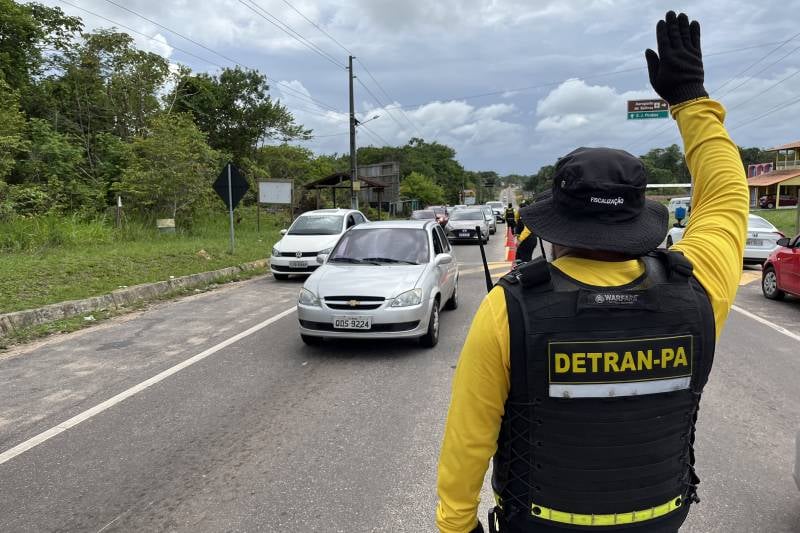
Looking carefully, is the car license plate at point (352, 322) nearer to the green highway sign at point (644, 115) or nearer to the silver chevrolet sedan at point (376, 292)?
the silver chevrolet sedan at point (376, 292)

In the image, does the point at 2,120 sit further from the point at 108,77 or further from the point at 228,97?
the point at 228,97

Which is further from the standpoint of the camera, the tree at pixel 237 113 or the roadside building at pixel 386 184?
the roadside building at pixel 386 184

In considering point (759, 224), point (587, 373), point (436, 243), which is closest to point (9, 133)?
point (436, 243)

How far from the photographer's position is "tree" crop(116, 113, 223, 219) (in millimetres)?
20094

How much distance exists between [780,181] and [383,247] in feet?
199

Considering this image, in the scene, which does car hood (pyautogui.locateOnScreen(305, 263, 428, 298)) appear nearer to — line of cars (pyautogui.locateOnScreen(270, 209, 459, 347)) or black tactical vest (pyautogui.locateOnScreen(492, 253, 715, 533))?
line of cars (pyautogui.locateOnScreen(270, 209, 459, 347))

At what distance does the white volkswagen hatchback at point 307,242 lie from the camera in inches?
522

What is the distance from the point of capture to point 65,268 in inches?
429

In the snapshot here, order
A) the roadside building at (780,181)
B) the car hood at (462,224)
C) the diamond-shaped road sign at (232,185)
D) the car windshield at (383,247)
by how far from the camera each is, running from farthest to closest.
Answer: the roadside building at (780,181)
the car hood at (462,224)
the diamond-shaped road sign at (232,185)
the car windshield at (383,247)

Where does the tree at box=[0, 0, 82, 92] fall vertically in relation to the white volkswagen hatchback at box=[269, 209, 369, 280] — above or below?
above

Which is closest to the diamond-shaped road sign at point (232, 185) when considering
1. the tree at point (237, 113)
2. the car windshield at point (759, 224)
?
the car windshield at point (759, 224)

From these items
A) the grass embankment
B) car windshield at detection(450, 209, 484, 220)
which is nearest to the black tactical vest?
the grass embankment

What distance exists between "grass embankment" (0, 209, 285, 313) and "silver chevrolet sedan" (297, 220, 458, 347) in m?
4.90

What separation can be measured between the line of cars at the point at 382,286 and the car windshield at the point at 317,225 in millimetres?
6238
